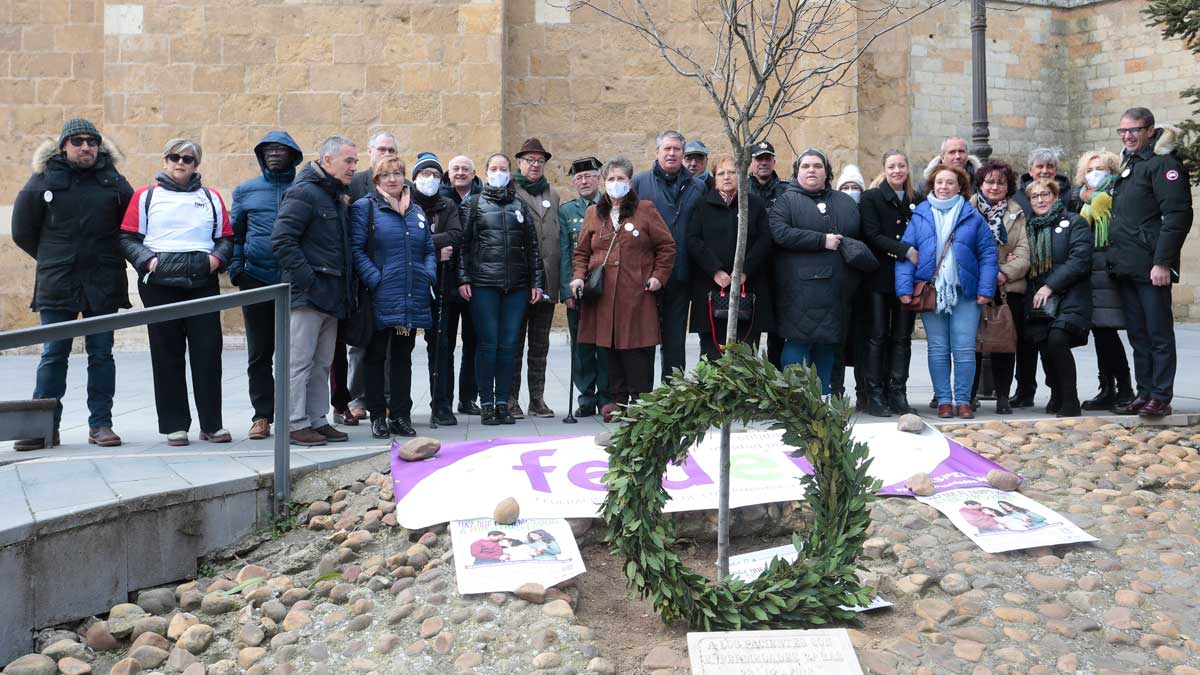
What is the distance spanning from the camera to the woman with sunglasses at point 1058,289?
284 inches

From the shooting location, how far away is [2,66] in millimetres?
13828

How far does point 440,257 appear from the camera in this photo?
280 inches

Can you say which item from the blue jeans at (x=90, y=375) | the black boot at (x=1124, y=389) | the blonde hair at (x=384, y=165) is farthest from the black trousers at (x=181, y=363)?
the black boot at (x=1124, y=389)

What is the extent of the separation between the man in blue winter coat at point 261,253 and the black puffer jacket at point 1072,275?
4.88 m

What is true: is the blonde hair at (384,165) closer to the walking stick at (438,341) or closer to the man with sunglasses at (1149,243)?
the walking stick at (438,341)

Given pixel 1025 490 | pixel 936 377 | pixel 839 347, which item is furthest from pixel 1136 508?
pixel 839 347

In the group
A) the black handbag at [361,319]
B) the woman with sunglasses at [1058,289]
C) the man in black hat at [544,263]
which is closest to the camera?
the black handbag at [361,319]

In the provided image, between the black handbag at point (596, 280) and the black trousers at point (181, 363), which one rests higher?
the black handbag at point (596, 280)

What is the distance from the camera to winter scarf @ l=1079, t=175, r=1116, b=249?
7359 mm

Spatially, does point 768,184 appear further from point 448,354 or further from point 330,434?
point 330,434

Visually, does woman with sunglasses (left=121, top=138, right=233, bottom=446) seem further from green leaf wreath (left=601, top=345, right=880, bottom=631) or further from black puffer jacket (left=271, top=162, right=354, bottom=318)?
green leaf wreath (left=601, top=345, right=880, bottom=631)

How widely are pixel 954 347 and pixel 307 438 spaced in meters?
4.11

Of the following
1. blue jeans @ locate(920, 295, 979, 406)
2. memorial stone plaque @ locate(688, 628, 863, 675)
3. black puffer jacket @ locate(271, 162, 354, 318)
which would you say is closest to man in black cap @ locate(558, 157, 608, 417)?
black puffer jacket @ locate(271, 162, 354, 318)

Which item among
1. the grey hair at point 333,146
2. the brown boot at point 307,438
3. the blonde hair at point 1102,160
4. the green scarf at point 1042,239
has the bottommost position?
the brown boot at point 307,438
